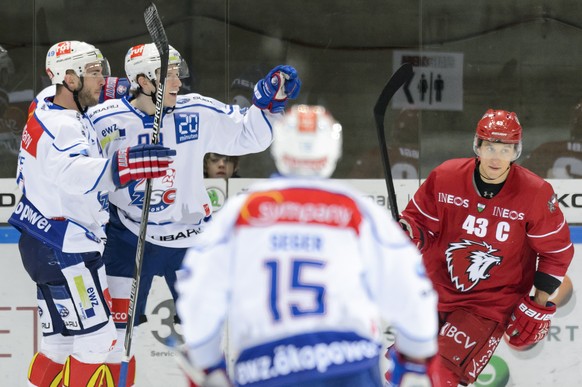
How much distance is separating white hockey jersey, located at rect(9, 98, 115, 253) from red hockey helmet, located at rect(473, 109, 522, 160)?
129 centimetres

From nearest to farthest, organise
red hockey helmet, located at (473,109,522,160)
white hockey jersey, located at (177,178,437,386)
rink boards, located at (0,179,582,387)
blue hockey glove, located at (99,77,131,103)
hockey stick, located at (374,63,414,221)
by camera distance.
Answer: white hockey jersey, located at (177,178,437,386)
red hockey helmet, located at (473,109,522,160)
hockey stick, located at (374,63,414,221)
blue hockey glove, located at (99,77,131,103)
rink boards, located at (0,179,582,387)

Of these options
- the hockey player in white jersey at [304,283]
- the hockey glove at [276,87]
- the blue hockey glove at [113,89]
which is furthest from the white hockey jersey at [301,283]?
the blue hockey glove at [113,89]

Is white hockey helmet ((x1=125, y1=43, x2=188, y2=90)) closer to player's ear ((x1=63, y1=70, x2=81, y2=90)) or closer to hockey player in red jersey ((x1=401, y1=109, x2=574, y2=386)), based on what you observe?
player's ear ((x1=63, y1=70, x2=81, y2=90))

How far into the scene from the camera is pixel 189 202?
4176 millimetres

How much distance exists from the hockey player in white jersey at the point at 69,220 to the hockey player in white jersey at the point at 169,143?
156 mm

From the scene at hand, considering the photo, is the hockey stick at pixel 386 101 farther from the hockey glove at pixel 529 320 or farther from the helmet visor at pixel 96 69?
the helmet visor at pixel 96 69

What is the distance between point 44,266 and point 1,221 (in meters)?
0.95

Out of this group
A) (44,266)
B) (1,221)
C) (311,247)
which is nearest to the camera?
(311,247)

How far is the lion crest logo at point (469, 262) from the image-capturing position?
13.0 ft

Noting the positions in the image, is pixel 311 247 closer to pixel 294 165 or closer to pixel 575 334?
pixel 294 165

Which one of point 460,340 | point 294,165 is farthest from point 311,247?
point 460,340

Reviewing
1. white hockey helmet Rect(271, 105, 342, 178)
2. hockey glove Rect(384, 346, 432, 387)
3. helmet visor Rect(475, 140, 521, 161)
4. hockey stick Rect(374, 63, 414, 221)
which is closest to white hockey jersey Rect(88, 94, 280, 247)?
hockey stick Rect(374, 63, 414, 221)

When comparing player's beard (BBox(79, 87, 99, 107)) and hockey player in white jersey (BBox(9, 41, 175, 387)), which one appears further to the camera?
player's beard (BBox(79, 87, 99, 107))

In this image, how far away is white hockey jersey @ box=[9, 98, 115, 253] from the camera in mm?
3736
